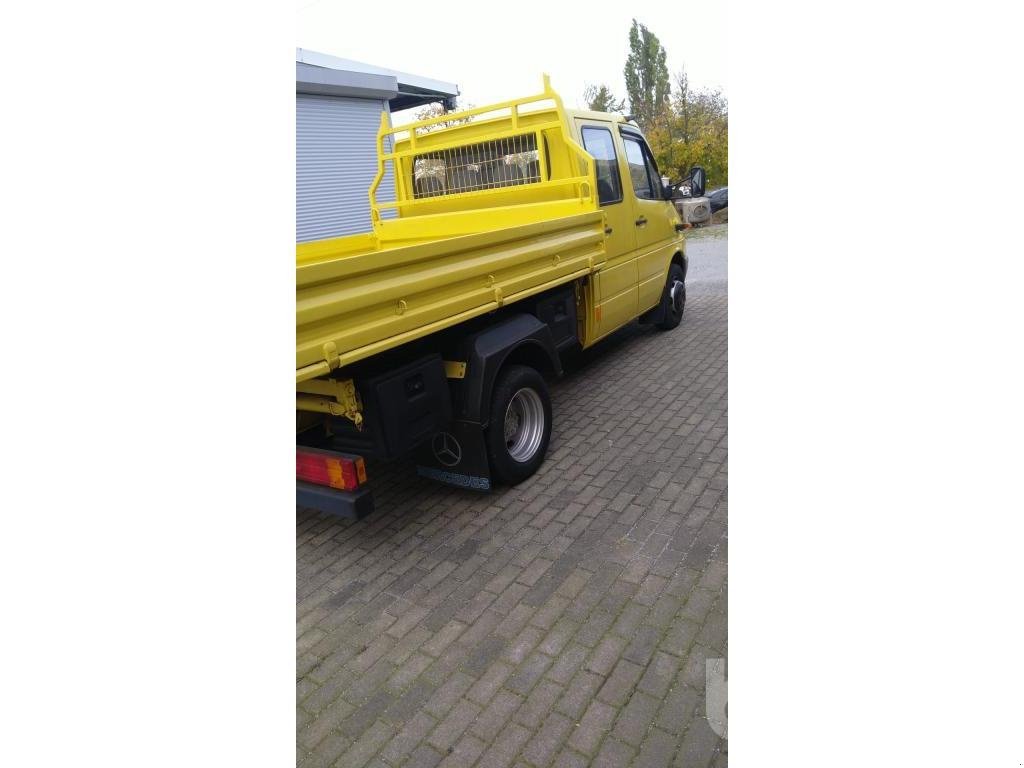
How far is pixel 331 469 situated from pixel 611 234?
11.2 feet

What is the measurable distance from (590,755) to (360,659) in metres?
1.10

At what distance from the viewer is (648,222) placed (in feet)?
20.4

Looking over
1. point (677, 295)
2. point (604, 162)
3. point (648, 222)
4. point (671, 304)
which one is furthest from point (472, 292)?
point (677, 295)

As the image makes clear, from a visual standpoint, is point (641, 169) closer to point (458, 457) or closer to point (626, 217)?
point (626, 217)

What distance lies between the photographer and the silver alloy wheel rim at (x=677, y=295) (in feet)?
24.4

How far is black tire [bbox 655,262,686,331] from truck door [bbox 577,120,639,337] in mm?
1448

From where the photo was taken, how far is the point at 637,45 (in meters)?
33.8

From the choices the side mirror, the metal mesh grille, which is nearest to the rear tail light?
the metal mesh grille

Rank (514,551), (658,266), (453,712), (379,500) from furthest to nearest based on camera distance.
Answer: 1. (658,266)
2. (379,500)
3. (514,551)
4. (453,712)

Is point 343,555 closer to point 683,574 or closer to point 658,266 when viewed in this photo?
point 683,574

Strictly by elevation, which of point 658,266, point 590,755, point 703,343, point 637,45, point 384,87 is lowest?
point 590,755

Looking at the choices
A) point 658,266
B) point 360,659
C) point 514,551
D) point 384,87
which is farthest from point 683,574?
point 384,87

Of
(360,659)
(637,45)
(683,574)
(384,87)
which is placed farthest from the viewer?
(637,45)

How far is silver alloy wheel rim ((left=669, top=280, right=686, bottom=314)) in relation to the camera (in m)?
7.43
